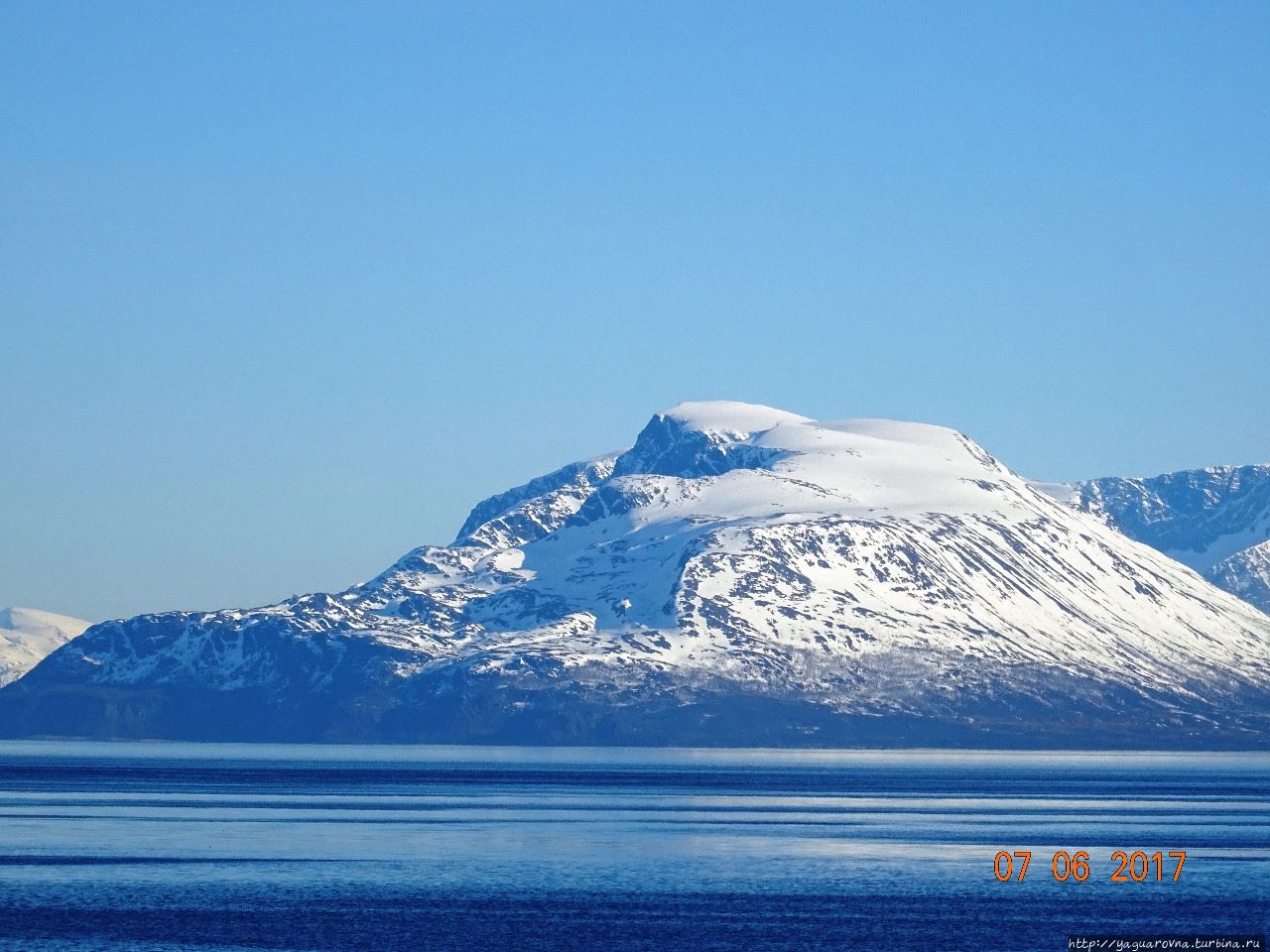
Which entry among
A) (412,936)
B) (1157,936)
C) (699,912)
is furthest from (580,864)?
(1157,936)

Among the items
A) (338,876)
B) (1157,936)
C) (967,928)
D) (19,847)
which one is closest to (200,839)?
(19,847)

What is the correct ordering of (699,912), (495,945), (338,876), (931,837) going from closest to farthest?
Answer: (495,945) < (699,912) < (338,876) < (931,837)

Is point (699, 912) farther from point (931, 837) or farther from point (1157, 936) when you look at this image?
point (931, 837)

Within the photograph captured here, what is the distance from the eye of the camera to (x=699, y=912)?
12212 centimetres

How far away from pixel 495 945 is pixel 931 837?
84.6 m

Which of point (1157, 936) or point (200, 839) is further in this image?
point (200, 839)

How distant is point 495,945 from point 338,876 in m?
34.3

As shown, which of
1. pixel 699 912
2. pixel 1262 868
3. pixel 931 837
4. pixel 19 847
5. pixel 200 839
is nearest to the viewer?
pixel 699 912

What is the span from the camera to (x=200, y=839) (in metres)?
171

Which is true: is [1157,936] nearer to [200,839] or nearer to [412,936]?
[412,936]

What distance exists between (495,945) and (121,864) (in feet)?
160

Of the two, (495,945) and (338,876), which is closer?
(495,945)

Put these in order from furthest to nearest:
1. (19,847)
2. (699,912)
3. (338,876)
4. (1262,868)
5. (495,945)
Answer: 1. (19,847)
2. (1262,868)
3. (338,876)
4. (699,912)
5. (495,945)

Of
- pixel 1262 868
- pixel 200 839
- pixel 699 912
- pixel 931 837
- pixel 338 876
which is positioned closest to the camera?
pixel 699 912
